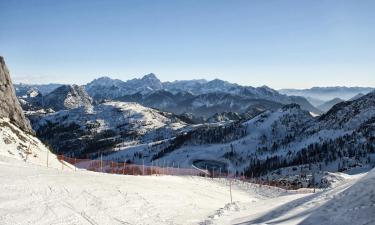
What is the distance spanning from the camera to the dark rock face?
104 meters

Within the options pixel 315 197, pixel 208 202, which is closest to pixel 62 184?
pixel 208 202

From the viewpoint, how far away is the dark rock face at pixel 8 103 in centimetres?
10388

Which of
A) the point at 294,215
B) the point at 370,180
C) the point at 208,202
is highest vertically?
the point at 370,180

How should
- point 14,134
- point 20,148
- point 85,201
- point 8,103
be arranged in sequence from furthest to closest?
point 8,103 < point 14,134 < point 20,148 < point 85,201

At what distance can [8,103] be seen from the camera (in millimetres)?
105750

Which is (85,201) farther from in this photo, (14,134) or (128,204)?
(14,134)

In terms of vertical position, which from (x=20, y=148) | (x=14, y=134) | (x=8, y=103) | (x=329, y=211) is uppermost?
(x=8, y=103)

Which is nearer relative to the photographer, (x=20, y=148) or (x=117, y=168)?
(x=20, y=148)

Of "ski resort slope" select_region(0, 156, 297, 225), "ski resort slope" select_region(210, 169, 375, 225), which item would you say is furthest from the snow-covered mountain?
"ski resort slope" select_region(210, 169, 375, 225)

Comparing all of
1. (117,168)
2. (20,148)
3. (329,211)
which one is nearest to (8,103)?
(20,148)

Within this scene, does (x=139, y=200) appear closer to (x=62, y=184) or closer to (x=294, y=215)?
(x=62, y=184)

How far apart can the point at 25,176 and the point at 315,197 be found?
28.5 meters

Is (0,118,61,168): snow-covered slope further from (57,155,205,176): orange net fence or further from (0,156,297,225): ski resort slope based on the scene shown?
(0,156,297,225): ski resort slope

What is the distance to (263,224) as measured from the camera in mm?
31500
